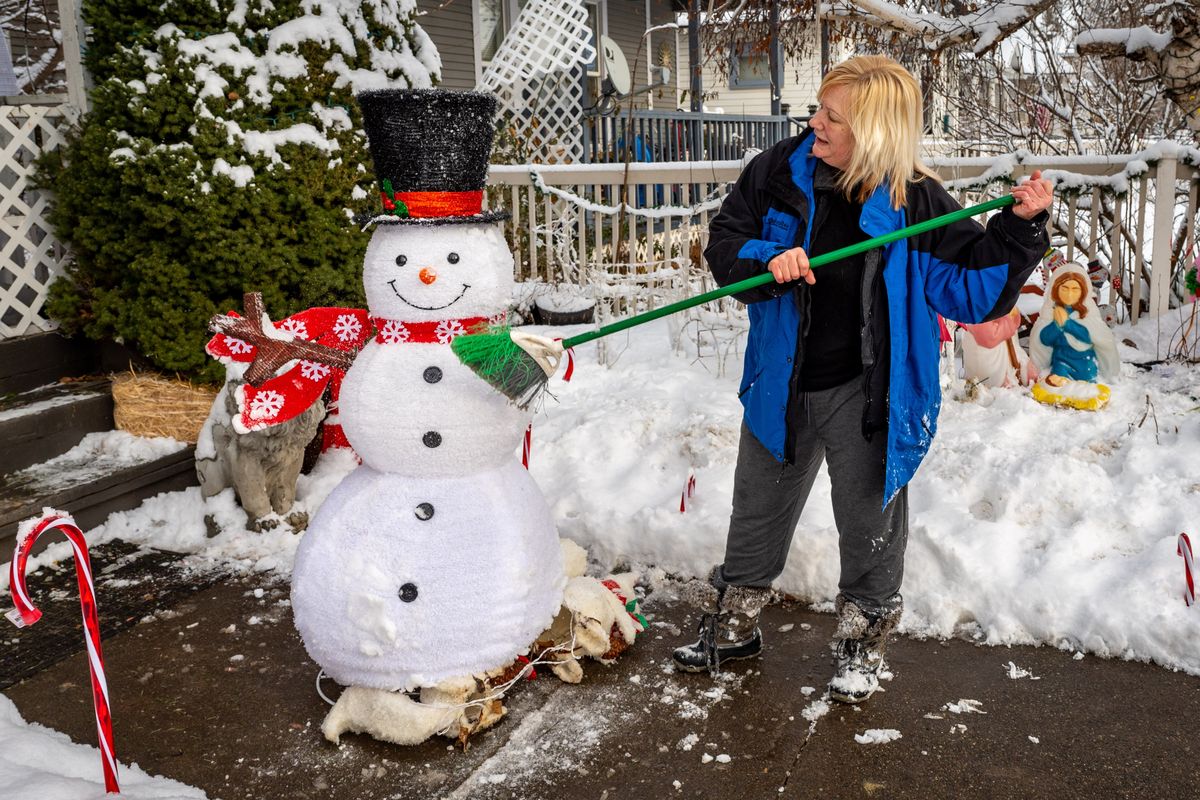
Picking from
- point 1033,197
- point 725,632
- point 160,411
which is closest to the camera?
point 1033,197

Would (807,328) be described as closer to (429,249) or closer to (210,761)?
(429,249)

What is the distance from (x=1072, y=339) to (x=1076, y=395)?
1.03 feet

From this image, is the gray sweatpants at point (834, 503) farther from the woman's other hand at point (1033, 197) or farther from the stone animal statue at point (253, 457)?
the stone animal statue at point (253, 457)

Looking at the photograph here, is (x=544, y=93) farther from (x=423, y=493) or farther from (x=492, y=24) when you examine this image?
(x=423, y=493)

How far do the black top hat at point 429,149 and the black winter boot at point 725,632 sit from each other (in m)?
1.39

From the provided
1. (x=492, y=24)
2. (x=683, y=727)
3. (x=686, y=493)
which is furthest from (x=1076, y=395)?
(x=492, y=24)

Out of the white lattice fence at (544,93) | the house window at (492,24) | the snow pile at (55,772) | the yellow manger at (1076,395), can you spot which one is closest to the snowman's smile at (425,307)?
the snow pile at (55,772)

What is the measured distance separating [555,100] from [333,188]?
7.77m

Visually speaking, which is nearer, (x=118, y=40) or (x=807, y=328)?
(x=807, y=328)

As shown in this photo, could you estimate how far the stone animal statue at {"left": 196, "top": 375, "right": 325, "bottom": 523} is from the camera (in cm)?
424

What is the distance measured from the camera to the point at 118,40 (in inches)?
192

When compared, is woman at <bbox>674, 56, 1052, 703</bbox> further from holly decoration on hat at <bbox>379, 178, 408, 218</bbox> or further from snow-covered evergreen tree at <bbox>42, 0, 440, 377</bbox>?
snow-covered evergreen tree at <bbox>42, 0, 440, 377</bbox>

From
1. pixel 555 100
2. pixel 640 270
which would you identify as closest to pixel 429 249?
pixel 640 270

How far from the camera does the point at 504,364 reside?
2652mm
